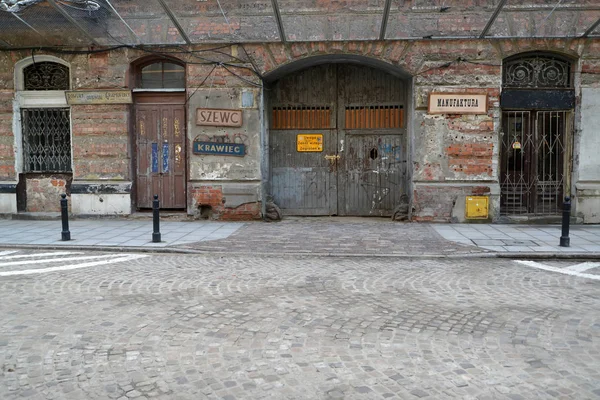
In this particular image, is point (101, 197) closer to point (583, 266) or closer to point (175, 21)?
point (175, 21)

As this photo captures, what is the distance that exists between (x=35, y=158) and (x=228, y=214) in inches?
209

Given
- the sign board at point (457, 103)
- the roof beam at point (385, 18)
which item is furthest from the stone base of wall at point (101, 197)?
the sign board at point (457, 103)

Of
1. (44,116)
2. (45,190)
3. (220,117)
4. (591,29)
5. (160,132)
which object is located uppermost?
(591,29)

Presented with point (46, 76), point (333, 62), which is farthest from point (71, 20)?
point (333, 62)

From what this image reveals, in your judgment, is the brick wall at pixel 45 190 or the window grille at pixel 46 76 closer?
the window grille at pixel 46 76

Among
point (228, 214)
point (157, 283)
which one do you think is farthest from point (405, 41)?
point (157, 283)

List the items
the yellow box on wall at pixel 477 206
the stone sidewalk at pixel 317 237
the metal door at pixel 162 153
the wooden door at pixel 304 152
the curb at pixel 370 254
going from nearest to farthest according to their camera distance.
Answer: the curb at pixel 370 254 < the stone sidewalk at pixel 317 237 < the yellow box on wall at pixel 477 206 < the metal door at pixel 162 153 < the wooden door at pixel 304 152

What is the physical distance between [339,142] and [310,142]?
0.77 meters

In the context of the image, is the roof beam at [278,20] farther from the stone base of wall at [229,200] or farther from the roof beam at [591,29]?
the roof beam at [591,29]

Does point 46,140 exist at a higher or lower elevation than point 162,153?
higher

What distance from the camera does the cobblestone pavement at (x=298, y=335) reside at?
3463 millimetres

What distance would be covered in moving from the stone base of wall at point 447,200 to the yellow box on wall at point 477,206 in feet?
0.29

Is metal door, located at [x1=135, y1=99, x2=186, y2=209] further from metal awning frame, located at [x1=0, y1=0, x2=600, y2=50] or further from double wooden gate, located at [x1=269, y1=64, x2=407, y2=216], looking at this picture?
double wooden gate, located at [x1=269, y1=64, x2=407, y2=216]

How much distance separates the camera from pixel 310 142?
13.0m
